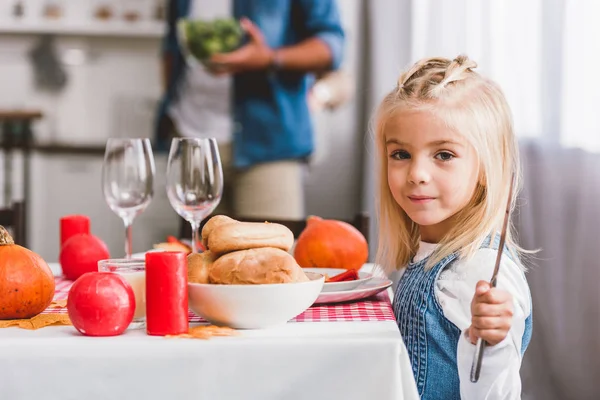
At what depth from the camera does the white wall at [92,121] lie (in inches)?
128

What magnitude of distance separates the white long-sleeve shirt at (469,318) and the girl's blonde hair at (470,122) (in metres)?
0.03

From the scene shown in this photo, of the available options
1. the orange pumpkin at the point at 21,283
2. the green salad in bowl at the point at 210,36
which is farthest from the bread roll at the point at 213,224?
the green salad in bowl at the point at 210,36

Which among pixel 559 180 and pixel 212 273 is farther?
pixel 559 180

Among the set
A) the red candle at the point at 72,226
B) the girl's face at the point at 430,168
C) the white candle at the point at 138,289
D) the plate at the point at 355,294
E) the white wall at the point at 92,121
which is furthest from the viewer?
the white wall at the point at 92,121

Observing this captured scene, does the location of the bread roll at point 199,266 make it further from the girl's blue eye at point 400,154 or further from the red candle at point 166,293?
the girl's blue eye at point 400,154

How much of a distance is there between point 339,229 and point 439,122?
0.30m

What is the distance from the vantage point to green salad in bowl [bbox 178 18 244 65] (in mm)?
3066

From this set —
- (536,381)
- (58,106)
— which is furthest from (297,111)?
(536,381)

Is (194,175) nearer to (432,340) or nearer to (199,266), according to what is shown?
(199,266)

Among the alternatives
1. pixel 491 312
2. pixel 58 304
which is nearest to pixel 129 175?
pixel 58 304

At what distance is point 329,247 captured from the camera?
139cm

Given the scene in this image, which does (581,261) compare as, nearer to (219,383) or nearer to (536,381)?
(536,381)

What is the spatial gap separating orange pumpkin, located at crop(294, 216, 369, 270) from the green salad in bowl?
1.78 meters

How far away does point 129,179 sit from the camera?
1.37m
